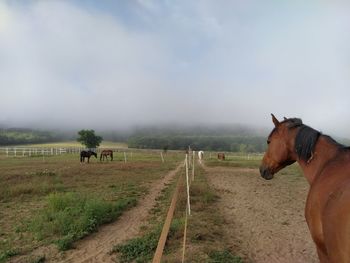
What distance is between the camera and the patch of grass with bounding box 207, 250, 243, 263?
649cm

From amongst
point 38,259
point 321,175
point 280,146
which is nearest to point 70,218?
point 38,259

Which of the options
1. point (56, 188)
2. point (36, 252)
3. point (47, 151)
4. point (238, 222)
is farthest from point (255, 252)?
point (47, 151)

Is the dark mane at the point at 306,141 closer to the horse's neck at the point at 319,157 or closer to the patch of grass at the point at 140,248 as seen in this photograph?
the horse's neck at the point at 319,157

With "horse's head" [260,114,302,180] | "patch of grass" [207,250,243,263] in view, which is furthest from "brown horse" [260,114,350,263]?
"patch of grass" [207,250,243,263]

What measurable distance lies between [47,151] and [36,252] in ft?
161

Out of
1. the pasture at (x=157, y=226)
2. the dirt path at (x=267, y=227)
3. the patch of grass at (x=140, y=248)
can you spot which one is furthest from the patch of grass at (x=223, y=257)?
the patch of grass at (x=140, y=248)

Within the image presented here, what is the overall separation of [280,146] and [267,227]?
4952mm

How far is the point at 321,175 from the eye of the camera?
3840 mm

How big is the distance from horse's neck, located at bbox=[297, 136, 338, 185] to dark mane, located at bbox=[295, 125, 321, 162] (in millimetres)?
46

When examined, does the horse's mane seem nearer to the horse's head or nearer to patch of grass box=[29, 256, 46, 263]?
the horse's head

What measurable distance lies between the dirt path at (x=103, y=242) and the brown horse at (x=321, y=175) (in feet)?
12.5

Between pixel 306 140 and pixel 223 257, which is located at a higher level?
pixel 306 140

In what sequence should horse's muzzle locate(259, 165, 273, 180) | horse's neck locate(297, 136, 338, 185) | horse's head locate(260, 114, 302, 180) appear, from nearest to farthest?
horse's neck locate(297, 136, 338, 185) → horse's head locate(260, 114, 302, 180) → horse's muzzle locate(259, 165, 273, 180)

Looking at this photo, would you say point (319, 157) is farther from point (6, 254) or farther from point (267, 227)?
point (6, 254)
